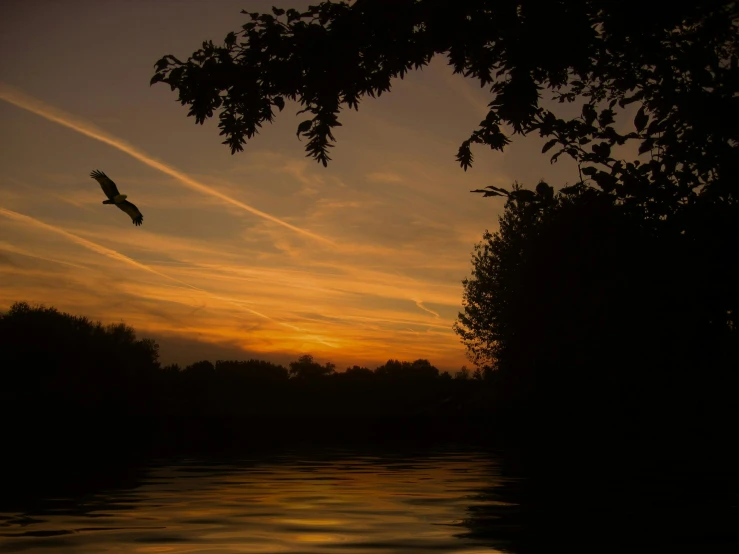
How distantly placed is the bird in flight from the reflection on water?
14.9 ft

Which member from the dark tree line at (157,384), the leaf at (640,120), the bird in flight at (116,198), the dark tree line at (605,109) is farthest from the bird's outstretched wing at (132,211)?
the dark tree line at (157,384)

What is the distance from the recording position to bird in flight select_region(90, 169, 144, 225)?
10.8 m

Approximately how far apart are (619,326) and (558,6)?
4892 millimetres

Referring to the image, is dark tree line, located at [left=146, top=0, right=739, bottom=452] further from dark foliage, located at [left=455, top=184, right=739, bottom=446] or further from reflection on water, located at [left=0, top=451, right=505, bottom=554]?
reflection on water, located at [left=0, top=451, right=505, bottom=554]

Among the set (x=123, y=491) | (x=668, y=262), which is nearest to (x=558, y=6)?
(x=668, y=262)

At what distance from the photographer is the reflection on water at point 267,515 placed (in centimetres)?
916

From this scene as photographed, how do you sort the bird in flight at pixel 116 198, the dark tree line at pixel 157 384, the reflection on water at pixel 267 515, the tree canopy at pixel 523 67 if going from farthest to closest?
the dark tree line at pixel 157 384, the bird in flight at pixel 116 198, the reflection on water at pixel 267 515, the tree canopy at pixel 523 67

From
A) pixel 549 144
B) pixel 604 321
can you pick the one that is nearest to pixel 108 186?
pixel 549 144

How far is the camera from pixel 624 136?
7539 mm

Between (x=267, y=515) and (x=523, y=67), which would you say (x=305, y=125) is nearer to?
(x=523, y=67)

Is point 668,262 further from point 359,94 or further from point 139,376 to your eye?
point 139,376

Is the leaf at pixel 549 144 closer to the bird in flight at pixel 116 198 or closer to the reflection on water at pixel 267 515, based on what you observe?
the reflection on water at pixel 267 515

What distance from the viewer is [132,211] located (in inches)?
430

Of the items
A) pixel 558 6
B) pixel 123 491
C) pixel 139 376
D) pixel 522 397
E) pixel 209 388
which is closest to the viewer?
pixel 558 6
